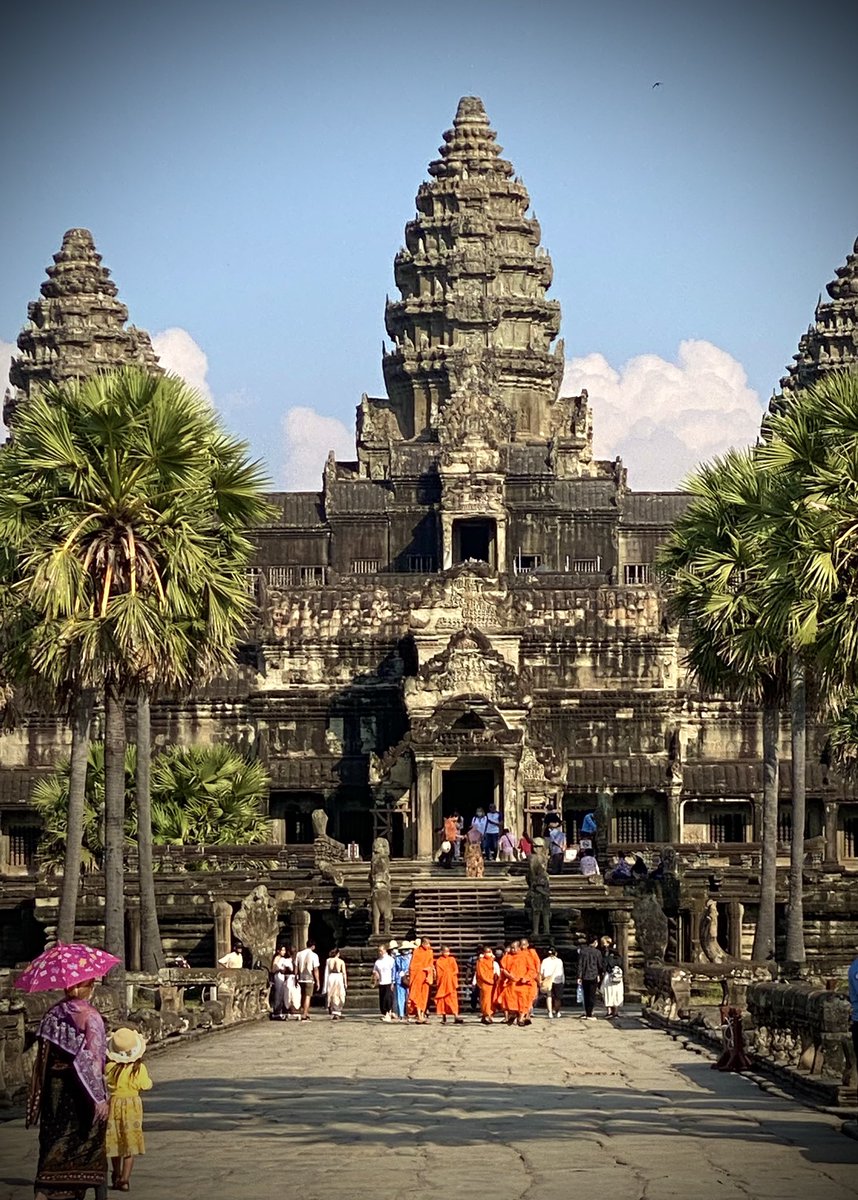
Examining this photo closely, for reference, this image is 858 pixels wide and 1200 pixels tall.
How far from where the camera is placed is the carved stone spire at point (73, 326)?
10506 cm

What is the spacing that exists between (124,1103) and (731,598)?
29.8m

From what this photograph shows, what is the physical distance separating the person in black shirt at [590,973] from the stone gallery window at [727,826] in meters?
30.0

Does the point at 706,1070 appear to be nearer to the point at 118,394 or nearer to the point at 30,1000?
the point at 30,1000

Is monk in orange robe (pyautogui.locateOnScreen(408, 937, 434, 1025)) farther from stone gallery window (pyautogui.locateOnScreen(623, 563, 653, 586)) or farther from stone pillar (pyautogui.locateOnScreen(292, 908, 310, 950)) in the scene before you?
stone gallery window (pyautogui.locateOnScreen(623, 563, 653, 586))

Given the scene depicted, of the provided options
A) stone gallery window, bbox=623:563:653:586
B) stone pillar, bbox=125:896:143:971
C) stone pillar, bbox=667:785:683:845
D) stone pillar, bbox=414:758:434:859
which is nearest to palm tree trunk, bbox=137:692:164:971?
stone pillar, bbox=125:896:143:971

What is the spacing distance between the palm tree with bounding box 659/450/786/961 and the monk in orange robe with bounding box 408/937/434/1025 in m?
7.36

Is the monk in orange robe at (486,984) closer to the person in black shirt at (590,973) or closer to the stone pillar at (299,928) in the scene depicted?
the person in black shirt at (590,973)

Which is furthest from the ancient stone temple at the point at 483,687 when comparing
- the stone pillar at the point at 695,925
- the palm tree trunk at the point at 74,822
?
the palm tree trunk at the point at 74,822

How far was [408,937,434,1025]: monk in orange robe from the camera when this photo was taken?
44219mm

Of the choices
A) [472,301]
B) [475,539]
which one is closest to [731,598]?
[475,539]

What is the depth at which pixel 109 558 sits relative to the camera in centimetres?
3988

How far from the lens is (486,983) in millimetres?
44938

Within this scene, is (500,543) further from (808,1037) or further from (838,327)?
(808,1037)

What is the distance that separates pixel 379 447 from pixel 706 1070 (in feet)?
236
